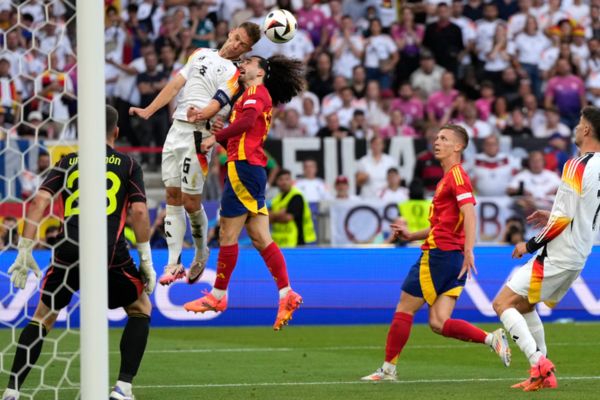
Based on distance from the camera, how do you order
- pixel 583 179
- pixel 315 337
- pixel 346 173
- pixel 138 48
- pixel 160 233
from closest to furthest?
1. pixel 583 179
2. pixel 315 337
3. pixel 160 233
4. pixel 346 173
5. pixel 138 48

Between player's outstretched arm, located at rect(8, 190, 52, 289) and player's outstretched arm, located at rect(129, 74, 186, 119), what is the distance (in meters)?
1.78

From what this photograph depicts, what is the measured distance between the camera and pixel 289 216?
1844 cm

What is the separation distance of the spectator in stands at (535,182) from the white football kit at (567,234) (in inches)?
403

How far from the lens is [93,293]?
272 inches

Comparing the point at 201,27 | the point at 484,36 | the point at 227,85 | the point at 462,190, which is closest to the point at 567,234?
the point at 462,190

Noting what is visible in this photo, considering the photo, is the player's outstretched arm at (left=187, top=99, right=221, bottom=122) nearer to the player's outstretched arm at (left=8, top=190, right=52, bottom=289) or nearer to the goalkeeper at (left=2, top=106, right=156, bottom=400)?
the goalkeeper at (left=2, top=106, right=156, bottom=400)

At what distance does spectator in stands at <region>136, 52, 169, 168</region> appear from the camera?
20453 mm

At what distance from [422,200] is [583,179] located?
31.1 feet

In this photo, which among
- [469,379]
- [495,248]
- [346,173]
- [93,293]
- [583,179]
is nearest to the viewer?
[93,293]

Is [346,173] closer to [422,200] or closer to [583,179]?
[422,200]

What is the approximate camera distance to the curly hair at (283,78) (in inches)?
450

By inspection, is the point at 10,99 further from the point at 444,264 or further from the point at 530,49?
the point at 530,49

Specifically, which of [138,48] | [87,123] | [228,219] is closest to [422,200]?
[138,48]

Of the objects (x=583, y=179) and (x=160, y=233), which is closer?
(x=583, y=179)
